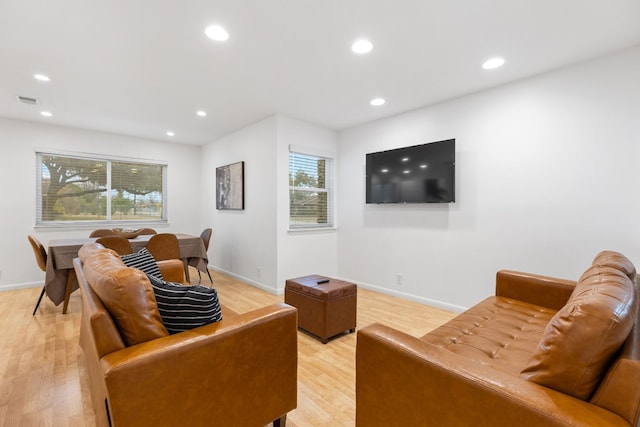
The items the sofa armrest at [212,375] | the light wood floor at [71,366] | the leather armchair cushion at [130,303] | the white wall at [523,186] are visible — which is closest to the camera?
the sofa armrest at [212,375]

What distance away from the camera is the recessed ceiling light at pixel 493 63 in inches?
99.0

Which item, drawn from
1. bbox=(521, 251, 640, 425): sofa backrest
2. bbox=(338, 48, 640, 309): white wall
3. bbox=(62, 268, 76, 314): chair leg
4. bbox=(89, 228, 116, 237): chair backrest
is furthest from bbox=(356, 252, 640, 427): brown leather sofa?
bbox=(89, 228, 116, 237): chair backrest

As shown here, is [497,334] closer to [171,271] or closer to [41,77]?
[171,271]

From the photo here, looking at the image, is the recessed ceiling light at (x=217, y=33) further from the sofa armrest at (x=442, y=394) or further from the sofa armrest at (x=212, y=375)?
the sofa armrest at (x=442, y=394)

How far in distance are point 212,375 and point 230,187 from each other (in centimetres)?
396

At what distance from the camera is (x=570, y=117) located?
8.52 ft

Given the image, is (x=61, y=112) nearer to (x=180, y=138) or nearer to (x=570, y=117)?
(x=180, y=138)

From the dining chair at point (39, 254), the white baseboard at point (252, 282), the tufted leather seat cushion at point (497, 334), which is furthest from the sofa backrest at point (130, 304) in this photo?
the dining chair at point (39, 254)

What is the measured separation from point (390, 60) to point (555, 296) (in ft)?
7.34

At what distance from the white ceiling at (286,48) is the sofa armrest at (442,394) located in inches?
78.3

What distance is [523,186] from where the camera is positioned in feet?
9.44

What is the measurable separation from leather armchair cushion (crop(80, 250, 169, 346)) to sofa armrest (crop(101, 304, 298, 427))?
0.07 m

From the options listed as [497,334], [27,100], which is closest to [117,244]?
[27,100]

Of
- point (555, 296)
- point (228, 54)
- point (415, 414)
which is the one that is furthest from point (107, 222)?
point (555, 296)
